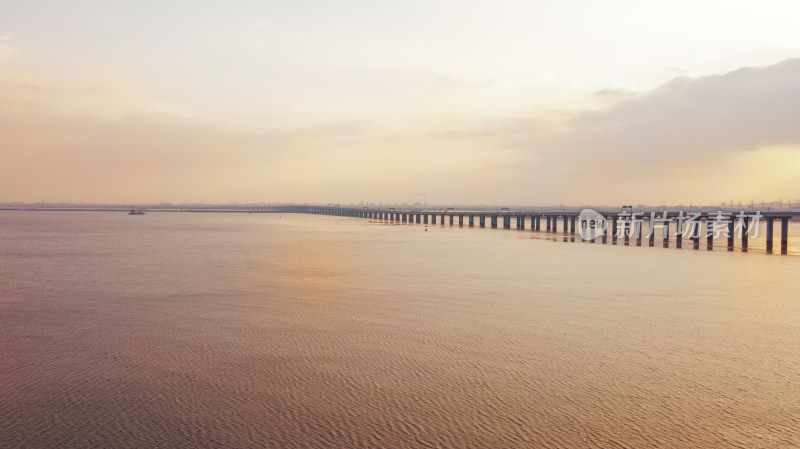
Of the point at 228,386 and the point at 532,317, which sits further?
the point at 532,317

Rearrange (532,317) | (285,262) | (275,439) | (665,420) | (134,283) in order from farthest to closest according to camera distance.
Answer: (285,262) → (134,283) → (532,317) → (665,420) → (275,439)

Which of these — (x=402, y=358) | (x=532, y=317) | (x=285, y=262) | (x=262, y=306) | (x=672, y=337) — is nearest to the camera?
(x=402, y=358)

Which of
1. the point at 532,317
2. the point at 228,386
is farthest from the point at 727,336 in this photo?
the point at 228,386

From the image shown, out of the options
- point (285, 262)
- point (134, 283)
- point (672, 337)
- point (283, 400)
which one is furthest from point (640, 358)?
point (285, 262)

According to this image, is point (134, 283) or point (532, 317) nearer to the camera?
point (532, 317)

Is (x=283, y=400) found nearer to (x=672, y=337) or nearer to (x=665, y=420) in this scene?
(x=665, y=420)

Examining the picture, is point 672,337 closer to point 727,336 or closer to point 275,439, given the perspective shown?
point 727,336
